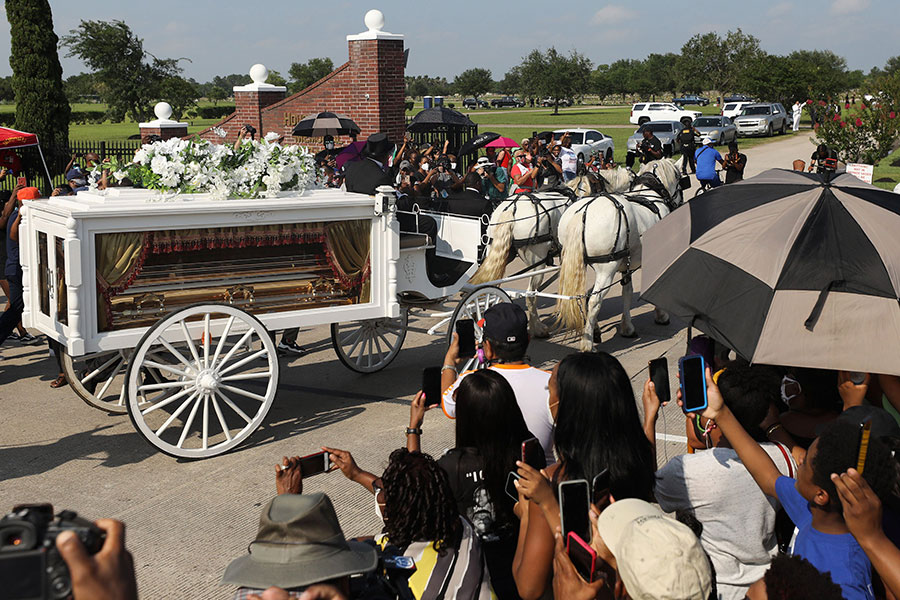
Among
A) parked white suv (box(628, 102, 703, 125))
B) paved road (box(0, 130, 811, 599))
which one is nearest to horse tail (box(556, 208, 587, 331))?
paved road (box(0, 130, 811, 599))

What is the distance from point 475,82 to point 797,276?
12000cm

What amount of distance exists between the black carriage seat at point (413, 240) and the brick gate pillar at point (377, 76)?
11.3 metres

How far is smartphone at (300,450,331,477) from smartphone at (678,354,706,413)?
1.40 metres

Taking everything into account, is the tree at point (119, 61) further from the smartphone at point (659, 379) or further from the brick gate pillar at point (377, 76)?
the smartphone at point (659, 379)

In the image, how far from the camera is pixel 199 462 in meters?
6.71

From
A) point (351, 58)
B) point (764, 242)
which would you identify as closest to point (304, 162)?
point (764, 242)

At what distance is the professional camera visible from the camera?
177cm

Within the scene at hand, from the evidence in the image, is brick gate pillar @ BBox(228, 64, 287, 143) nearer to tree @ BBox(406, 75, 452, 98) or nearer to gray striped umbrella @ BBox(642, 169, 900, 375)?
gray striped umbrella @ BBox(642, 169, 900, 375)

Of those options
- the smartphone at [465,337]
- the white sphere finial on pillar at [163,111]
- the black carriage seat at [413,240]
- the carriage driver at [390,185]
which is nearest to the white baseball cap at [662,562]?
the smartphone at [465,337]

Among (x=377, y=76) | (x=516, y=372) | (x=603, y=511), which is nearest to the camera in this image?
(x=603, y=511)

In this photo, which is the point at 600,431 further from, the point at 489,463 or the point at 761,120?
the point at 761,120

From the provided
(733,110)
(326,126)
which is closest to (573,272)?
(326,126)

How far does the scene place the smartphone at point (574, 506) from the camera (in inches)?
105

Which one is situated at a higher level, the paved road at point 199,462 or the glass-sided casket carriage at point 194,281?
the glass-sided casket carriage at point 194,281
